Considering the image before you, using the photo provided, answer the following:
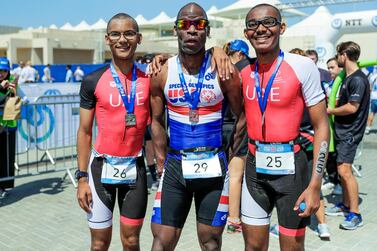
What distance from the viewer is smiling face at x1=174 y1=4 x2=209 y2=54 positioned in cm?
297

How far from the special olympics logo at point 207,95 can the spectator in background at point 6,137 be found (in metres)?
4.15

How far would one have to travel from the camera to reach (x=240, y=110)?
3301 mm

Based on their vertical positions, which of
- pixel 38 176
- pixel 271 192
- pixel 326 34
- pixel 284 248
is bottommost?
pixel 38 176

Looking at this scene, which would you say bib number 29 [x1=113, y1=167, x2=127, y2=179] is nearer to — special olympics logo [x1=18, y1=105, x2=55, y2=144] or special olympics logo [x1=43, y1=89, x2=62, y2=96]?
special olympics logo [x1=18, y1=105, x2=55, y2=144]

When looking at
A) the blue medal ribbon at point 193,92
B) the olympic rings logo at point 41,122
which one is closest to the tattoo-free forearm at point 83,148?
the blue medal ribbon at point 193,92

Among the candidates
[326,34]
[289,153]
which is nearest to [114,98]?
[289,153]

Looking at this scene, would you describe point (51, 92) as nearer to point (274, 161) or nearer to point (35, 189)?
point (35, 189)

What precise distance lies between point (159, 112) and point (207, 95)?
432 mm

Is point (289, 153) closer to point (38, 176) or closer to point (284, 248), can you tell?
point (284, 248)

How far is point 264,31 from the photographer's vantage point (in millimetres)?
3021

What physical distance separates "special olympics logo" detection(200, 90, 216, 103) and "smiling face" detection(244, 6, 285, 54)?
1.49ft

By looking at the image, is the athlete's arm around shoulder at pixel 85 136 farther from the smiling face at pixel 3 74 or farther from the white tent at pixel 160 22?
the white tent at pixel 160 22

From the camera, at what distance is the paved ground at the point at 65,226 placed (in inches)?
188

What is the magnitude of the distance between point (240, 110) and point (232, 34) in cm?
4090
